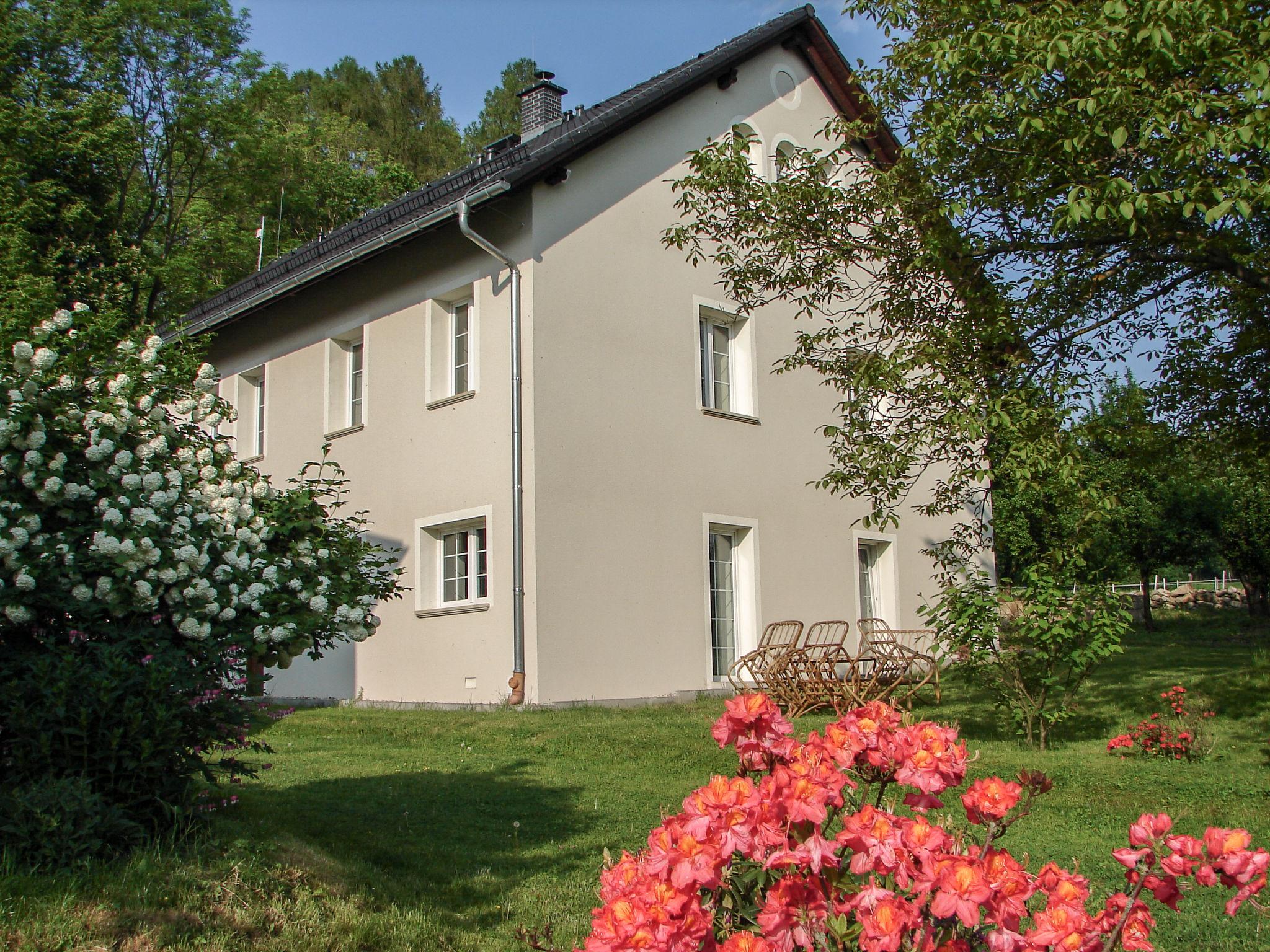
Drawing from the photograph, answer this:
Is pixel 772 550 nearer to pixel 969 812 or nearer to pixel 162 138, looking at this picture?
pixel 969 812

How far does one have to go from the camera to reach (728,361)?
1488 cm

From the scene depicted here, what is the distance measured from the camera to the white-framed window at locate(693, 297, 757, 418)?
14516 mm

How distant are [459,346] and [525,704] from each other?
457cm

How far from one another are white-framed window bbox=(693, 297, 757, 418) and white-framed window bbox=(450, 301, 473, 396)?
3038mm

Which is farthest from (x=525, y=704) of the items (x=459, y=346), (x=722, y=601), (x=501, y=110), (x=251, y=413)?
(x=501, y=110)

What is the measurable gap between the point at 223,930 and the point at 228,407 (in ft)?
9.72

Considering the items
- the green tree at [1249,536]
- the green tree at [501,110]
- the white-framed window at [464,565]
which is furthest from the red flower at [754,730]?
the green tree at [501,110]

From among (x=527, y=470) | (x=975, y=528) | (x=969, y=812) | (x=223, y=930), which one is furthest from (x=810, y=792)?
(x=527, y=470)

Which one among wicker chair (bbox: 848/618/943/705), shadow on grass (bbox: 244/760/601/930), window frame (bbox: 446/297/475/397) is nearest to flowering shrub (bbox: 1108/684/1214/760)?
wicker chair (bbox: 848/618/943/705)

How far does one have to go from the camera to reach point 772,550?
14617 millimetres

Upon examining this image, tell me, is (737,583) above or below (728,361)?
below

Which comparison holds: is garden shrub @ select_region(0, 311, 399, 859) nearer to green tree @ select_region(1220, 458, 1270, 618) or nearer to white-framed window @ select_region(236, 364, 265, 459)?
white-framed window @ select_region(236, 364, 265, 459)

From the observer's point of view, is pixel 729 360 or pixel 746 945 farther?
pixel 729 360

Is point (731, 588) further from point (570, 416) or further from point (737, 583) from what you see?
point (570, 416)
